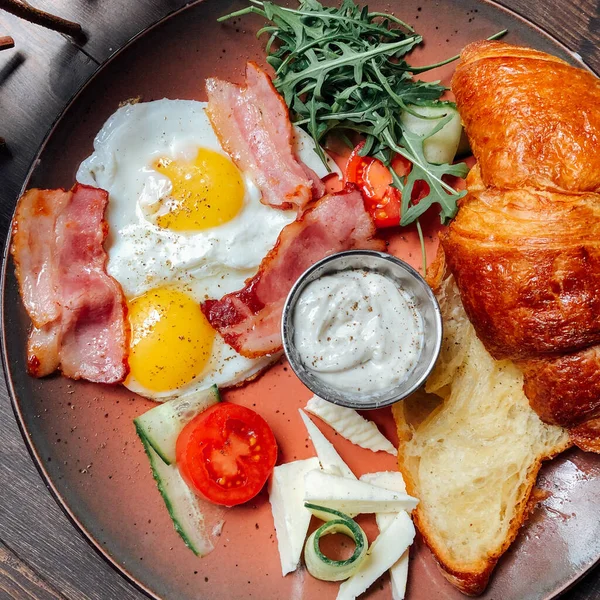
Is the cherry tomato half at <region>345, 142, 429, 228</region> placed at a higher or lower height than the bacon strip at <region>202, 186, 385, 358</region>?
higher

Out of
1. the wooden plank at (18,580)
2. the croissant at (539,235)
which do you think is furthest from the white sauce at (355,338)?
the wooden plank at (18,580)

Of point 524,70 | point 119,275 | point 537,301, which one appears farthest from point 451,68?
point 119,275

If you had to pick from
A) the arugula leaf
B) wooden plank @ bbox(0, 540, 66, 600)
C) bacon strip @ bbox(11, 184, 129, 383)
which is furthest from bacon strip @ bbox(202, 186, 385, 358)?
wooden plank @ bbox(0, 540, 66, 600)

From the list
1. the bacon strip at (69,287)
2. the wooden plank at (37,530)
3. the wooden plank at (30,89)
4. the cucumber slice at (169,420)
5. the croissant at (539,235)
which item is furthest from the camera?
the wooden plank at (30,89)

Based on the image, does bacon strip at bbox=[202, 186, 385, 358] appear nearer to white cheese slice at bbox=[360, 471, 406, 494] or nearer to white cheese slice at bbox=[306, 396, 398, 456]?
white cheese slice at bbox=[306, 396, 398, 456]

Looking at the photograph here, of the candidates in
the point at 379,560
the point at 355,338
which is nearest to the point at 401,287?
the point at 355,338

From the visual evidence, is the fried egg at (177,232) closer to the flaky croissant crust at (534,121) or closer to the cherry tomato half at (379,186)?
the cherry tomato half at (379,186)
